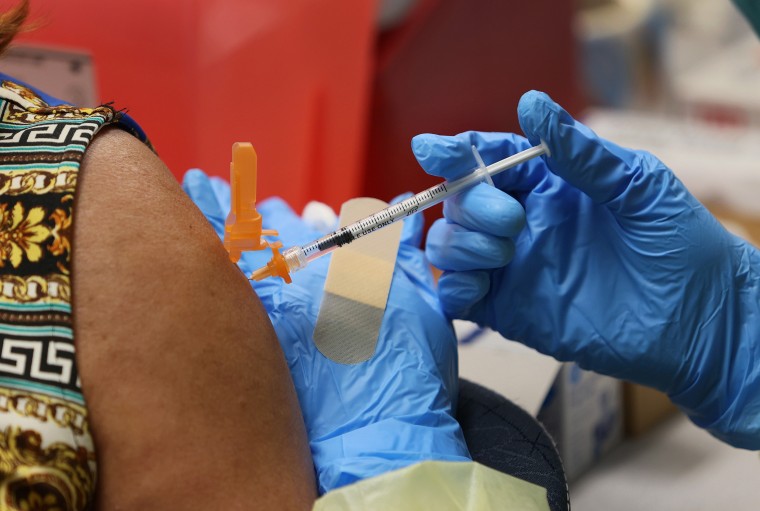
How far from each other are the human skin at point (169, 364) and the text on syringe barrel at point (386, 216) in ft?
0.60

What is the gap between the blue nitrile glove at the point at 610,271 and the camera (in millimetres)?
945

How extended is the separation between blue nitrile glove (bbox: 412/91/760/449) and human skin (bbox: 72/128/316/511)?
0.30 meters

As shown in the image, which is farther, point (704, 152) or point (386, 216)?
point (704, 152)

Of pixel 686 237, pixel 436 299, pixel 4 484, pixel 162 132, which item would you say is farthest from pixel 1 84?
pixel 162 132

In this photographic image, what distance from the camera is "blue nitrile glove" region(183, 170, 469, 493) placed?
815 millimetres

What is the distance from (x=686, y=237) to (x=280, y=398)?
0.52 m

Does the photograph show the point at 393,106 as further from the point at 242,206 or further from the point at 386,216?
the point at 242,206

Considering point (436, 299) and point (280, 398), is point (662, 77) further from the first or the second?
point (280, 398)

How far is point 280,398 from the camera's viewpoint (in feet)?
2.53

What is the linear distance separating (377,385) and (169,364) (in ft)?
0.86

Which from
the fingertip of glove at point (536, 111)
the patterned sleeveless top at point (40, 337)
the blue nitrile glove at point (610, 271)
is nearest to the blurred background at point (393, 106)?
the blue nitrile glove at point (610, 271)

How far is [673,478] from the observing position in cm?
134

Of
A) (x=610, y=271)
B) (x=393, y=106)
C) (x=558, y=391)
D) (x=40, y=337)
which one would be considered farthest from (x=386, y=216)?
(x=393, y=106)

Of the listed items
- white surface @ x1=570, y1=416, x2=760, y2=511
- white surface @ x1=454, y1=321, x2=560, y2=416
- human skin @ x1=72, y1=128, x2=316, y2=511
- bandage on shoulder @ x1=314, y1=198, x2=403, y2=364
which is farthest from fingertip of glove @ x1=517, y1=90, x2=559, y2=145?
white surface @ x1=570, y1=416, x2=760, y2=511
